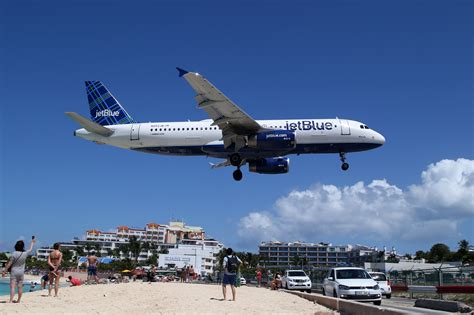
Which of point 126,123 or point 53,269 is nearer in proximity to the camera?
point 53,269

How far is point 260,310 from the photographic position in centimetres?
1460

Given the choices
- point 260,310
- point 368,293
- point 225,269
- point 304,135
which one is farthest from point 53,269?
point 304,135

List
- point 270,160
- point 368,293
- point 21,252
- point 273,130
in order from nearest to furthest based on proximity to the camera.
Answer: point 21,252
point 368,293
point 273,130
point 270,160

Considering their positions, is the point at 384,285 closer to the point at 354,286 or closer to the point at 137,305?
the point at 354,286

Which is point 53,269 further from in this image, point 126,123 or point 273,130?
point 126,123

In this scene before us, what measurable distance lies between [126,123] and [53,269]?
95.9ft

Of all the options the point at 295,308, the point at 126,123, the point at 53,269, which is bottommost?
the point at 295,308

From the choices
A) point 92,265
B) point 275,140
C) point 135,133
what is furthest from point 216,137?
point 92,265

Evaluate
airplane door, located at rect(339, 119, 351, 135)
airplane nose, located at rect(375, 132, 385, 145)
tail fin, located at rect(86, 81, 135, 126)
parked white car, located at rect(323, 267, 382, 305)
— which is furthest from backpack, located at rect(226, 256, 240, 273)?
tail fin, located at rect(86, 81, 135, 126)

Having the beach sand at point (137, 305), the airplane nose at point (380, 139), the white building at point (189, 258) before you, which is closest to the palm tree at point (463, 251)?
the white building at point (189, 258)

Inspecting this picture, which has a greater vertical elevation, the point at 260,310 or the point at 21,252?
the point at 21,252

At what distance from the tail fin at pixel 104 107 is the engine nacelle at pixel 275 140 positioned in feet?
45.2

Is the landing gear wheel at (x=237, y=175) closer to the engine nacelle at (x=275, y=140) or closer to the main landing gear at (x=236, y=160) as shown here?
the main landing gear at (x=236, y=160)

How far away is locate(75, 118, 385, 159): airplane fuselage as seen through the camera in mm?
37406
